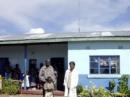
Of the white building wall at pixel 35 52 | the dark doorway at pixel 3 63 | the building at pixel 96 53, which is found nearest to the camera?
the building at pixel 96 53

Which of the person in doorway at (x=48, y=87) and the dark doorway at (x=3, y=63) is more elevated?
the dark doorway at (x=3, y=63)

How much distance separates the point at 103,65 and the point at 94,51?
88 cm

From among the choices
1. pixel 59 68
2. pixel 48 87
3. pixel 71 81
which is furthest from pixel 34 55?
pixel 71 81

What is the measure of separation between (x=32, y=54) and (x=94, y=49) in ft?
15.4

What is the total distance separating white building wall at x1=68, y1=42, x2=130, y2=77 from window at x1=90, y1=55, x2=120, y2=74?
0.76ft

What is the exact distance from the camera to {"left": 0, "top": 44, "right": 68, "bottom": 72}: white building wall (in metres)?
24.8

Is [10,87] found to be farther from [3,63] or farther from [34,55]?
[3,63]

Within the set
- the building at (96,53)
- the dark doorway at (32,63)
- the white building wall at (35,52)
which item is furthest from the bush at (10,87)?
the white building wall at (35,52)

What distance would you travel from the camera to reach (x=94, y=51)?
73.4 ft

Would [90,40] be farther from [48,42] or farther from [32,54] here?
[32,54]

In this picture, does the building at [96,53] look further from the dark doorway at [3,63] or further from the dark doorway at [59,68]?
the dark doorway at [3,63]

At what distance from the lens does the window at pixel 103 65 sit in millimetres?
22203

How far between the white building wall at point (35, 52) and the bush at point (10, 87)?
3.17 metres

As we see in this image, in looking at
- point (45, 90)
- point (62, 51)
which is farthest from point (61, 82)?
point (45, 90)
